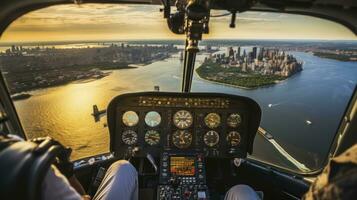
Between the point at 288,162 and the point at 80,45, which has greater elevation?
the point at 80,45

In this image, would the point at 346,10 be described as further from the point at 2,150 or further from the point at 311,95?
the point at 2,150

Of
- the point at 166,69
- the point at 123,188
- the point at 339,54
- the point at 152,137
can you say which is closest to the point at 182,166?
the point at 152,137

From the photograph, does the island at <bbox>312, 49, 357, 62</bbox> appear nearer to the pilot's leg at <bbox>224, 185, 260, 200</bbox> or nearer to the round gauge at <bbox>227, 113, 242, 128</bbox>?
the round gauge at <bbox>227, 113, 242, 128</bbox>

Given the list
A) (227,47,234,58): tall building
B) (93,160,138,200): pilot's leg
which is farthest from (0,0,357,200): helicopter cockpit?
(93,160,138,200): pilot's leg

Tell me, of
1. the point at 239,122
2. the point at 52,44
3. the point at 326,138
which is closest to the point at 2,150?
the point at 52,44

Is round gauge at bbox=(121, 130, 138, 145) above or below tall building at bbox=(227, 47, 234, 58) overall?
below

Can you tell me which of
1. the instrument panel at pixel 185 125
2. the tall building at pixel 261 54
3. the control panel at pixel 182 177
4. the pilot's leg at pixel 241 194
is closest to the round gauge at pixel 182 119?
the instrument panel at pixel 185 125
